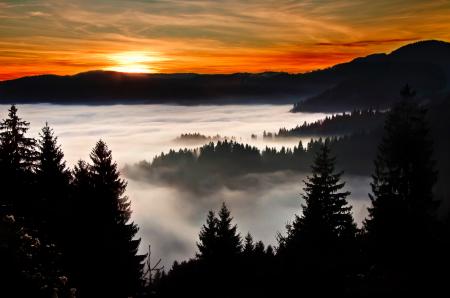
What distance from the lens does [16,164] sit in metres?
21.2

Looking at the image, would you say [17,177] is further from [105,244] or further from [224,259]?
[224,259]

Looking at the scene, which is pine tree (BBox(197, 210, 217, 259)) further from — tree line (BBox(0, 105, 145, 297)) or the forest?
tree line (BBox(0, 105, 145, 297))

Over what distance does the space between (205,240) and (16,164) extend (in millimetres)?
17875

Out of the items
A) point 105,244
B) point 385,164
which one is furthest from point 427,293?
point 385,164

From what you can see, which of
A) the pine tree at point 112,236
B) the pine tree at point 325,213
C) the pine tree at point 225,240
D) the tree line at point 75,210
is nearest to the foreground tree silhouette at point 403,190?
the pine tree at point 325,213

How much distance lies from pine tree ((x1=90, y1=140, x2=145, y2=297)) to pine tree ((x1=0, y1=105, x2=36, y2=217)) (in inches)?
135

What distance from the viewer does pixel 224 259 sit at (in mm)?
33000

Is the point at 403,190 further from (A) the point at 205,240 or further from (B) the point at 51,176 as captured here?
(B) the point at 51,176

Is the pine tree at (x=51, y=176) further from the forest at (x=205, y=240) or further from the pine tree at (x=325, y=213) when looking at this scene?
the pine tree at (x=325, y=213)

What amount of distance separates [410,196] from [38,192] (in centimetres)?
2417

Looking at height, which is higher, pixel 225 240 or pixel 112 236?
pixel 112 236

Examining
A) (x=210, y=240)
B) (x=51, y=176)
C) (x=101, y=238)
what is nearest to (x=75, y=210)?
(x=101, y=238)

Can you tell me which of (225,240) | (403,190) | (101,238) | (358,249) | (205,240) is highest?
(403,190)

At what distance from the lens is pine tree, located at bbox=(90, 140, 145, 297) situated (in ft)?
66.1
